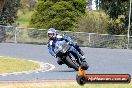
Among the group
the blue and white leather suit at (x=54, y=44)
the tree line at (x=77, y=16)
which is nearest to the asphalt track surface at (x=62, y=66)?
the tree line at (x=77, y=16)

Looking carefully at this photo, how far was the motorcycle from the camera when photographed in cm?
643

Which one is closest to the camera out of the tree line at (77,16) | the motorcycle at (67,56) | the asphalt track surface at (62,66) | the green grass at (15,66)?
the motorcycle at (67,56)

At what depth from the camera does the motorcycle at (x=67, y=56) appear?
21.1 feet

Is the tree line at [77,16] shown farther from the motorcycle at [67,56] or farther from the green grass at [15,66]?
the motorcycle at [67,56]

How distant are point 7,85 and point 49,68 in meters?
8.81

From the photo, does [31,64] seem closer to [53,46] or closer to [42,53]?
[42,53]

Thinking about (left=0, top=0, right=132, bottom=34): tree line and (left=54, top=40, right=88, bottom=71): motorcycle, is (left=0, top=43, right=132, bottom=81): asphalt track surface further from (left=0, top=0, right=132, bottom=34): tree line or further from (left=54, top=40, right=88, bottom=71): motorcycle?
(left=54, top=40, right=88, bottom=71): motorcycle

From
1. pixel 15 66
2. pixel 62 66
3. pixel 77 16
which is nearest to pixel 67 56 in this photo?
pixel 62 66

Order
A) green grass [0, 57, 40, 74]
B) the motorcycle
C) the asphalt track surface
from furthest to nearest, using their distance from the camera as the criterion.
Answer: green grass [0, 57, 40, 74], the asphalt track surface, the motorcycle

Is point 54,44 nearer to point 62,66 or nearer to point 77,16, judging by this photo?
point 62,66

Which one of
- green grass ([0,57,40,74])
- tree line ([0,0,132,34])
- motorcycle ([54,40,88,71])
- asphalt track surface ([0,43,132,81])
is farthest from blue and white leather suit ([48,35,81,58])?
tree line ([0,0,132,34])

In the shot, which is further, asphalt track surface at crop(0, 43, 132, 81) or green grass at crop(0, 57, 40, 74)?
green grass at crop(0, 57, 40, 74)

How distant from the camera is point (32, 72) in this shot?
24.6m

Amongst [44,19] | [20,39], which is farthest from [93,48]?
[44,19]
